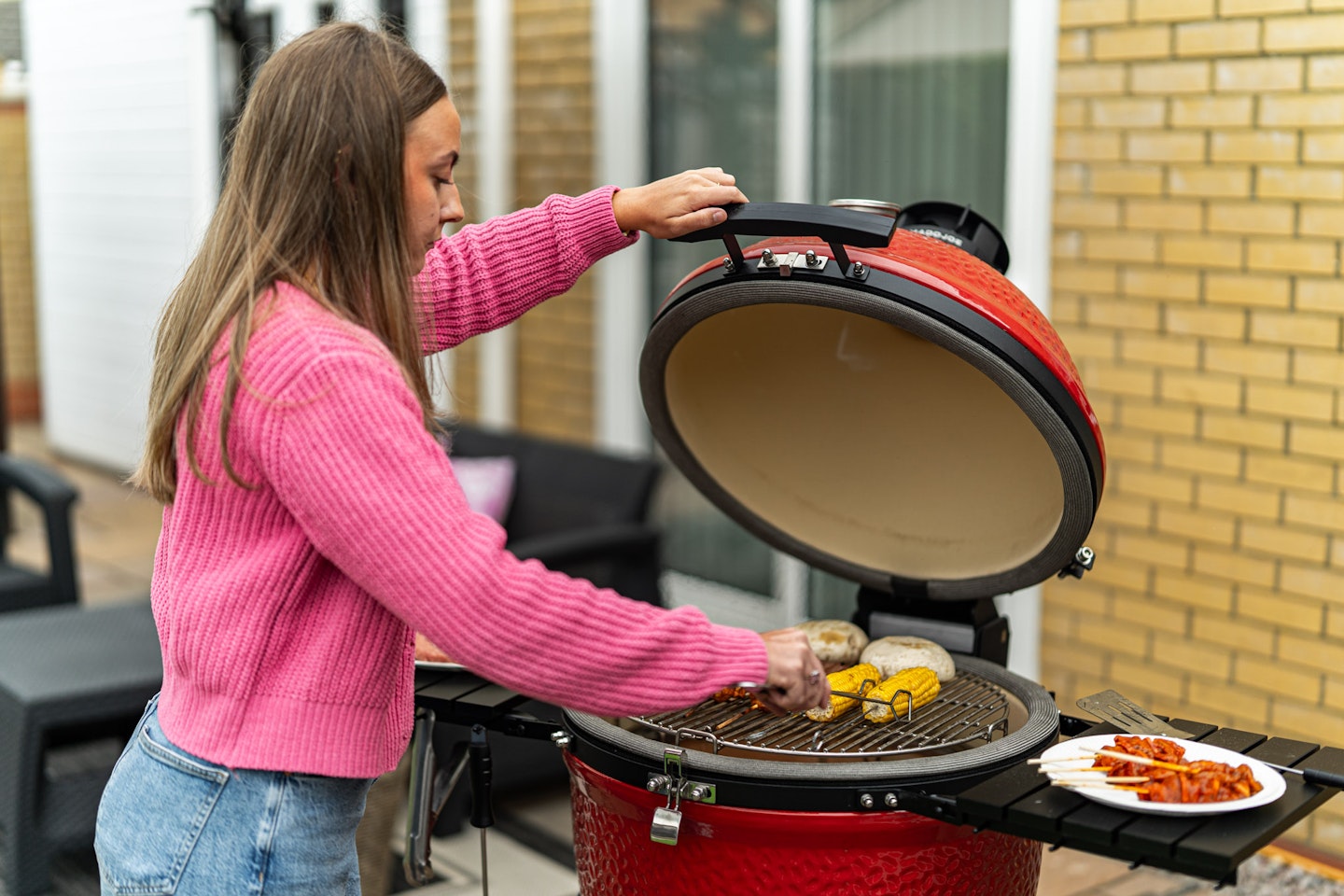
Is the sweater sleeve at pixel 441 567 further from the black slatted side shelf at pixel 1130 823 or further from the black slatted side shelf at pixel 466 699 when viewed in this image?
the black slatted side shelf at pixel 466 699

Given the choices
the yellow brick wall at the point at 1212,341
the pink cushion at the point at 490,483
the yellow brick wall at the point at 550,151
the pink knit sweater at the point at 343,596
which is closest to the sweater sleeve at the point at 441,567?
the pink knit sweater at the point at 343,596

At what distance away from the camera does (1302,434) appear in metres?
3.14

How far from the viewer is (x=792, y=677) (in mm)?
1519

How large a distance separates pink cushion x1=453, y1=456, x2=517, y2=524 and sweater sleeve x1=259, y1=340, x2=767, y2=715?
8.82ft

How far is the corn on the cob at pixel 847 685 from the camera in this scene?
1.93m

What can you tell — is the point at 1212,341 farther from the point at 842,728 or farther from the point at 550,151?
the point at 550,151

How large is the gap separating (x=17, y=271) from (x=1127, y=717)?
5996 mm

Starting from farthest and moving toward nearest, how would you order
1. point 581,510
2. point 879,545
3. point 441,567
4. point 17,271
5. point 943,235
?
point 17,271
point 581,510
point 879,545
point 943,235
point 441,567

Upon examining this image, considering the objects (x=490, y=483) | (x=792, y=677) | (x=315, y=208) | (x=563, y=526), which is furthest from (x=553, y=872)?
(x=315, y=208)

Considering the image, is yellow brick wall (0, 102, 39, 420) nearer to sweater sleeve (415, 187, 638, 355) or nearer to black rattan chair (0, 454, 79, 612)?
black rattan chair (0, 454, 79, 612)

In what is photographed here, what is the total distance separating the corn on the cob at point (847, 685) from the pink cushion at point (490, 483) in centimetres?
221

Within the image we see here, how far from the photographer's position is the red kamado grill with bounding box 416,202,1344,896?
1.69 meters

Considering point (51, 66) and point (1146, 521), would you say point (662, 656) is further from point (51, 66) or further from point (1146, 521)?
point (51, 66)

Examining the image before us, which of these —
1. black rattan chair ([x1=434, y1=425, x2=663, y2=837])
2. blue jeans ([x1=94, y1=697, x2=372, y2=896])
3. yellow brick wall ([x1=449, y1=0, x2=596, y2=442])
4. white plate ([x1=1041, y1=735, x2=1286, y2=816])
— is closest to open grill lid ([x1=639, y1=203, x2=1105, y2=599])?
white plate ([x1=1041, y1=735, x2=1286, y2=816])
